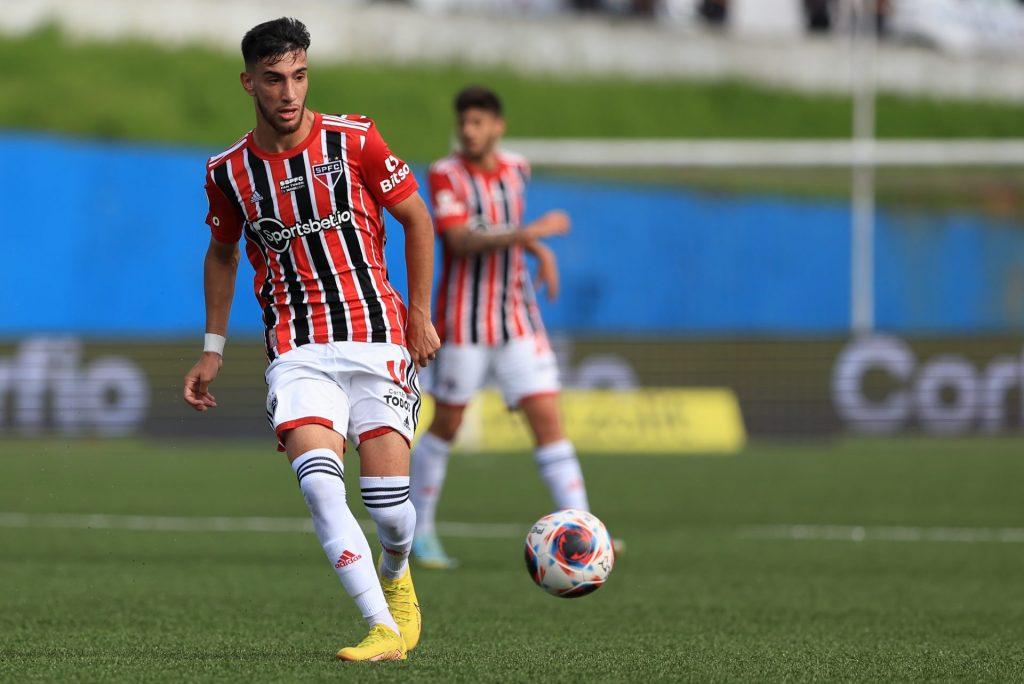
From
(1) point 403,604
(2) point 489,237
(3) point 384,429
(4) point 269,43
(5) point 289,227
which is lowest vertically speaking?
(1) point 403,604

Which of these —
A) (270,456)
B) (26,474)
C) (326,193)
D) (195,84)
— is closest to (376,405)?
(326,193)

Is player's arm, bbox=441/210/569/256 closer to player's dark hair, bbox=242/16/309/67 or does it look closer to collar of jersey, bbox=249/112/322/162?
collar of jersey, bbox=249/112/322/162

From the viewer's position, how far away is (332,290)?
17.1 feet

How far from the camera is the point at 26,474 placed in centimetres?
1361

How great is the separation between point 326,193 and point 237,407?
500 inches

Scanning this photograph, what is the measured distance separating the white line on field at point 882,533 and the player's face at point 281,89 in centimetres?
515

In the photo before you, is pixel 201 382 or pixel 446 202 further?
pixel 446 202

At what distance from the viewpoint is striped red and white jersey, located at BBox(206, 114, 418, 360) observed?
5141 millimetres

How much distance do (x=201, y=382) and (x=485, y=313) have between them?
3.29m

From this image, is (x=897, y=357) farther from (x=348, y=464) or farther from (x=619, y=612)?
(x=619, y=612)

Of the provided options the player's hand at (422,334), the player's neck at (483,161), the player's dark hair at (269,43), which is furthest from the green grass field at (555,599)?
the player's neck at (483,161)

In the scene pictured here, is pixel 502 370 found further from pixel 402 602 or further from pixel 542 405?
pixel 402 602

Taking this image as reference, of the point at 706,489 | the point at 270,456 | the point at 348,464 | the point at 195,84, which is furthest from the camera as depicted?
the point at 195,84

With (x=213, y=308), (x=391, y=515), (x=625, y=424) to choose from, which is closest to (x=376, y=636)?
(x=391, y=515)
